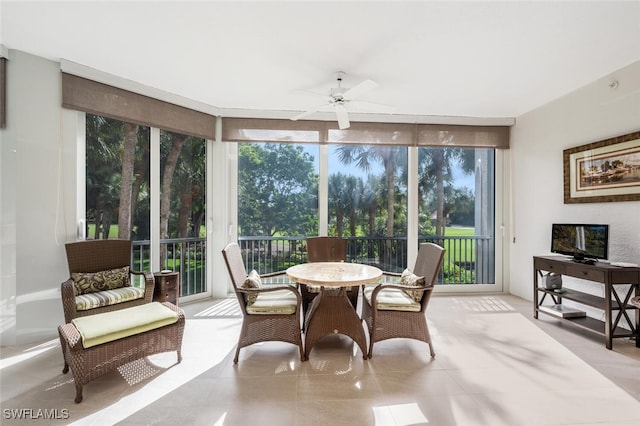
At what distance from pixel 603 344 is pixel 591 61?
271 centimetres

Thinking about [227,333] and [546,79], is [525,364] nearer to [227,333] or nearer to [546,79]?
[227,333]

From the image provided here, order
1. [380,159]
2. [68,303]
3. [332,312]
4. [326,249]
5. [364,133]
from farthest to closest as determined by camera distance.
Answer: [380,159] → [364,133] → [326,249] → [332,312] → [68,303]

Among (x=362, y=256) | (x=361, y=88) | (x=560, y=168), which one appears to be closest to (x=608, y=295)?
(x=560, y=168)

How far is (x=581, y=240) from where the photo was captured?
10.6 ft

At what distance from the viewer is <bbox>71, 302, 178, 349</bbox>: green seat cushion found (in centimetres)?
204

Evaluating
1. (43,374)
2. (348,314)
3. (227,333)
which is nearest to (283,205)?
(227,333)

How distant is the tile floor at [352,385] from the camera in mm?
1841

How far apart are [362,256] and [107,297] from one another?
326 cm

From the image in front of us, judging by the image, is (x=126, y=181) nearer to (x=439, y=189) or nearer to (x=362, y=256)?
(x=362, y=256)

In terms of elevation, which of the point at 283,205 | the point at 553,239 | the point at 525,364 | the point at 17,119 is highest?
the point at 17,119

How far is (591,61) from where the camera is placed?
2908 millimetres

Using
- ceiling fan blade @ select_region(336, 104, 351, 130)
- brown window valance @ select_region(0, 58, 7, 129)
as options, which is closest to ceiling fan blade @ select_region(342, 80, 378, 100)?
ceiling fan blade @ select_region(336, 104, 351, 130)

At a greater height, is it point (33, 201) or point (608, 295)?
point (33, 201)

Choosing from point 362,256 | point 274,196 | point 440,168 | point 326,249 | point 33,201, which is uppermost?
point 440,168
